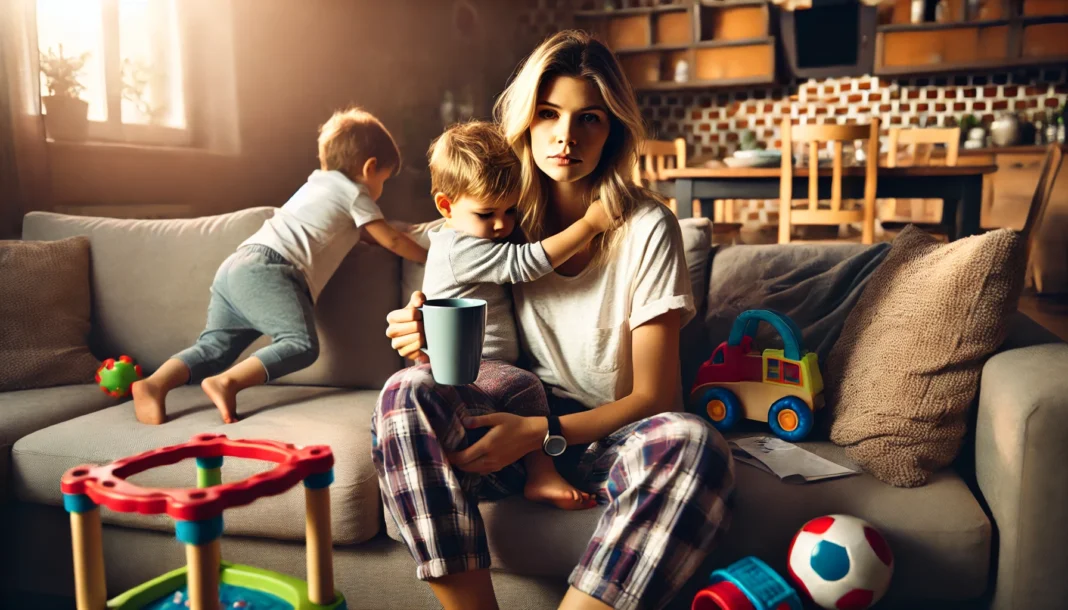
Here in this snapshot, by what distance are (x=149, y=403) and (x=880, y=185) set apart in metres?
2.97

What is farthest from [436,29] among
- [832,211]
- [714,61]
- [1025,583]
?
[1025,583]

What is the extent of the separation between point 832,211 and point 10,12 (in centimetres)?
314

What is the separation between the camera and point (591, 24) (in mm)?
6242

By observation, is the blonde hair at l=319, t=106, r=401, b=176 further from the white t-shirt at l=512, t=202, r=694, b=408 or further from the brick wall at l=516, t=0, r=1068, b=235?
the brick wall at l=516, t=0, r=1068, b=235

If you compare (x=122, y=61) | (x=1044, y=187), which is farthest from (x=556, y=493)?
(x=1044, y=187)

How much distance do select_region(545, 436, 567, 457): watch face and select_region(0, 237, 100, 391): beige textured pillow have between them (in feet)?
4.35

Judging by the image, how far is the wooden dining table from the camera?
128 inches

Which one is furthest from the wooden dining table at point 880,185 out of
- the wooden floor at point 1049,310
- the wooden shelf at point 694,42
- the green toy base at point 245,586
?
the green toy base at point 245,586

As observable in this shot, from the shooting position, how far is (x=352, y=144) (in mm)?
2117

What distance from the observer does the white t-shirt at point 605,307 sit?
1359 mm

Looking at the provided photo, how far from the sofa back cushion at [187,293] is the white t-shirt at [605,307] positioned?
592 millimetres

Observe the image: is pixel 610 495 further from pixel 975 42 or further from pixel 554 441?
pixel 975 42

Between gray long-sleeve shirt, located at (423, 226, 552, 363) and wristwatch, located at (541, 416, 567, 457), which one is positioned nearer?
wristwatch, located at (541, 416, 567, 457)

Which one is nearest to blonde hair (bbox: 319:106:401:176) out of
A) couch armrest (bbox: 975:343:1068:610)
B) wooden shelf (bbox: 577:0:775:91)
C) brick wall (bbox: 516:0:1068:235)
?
couch armrest (bbox: 975:343:1068:610)
